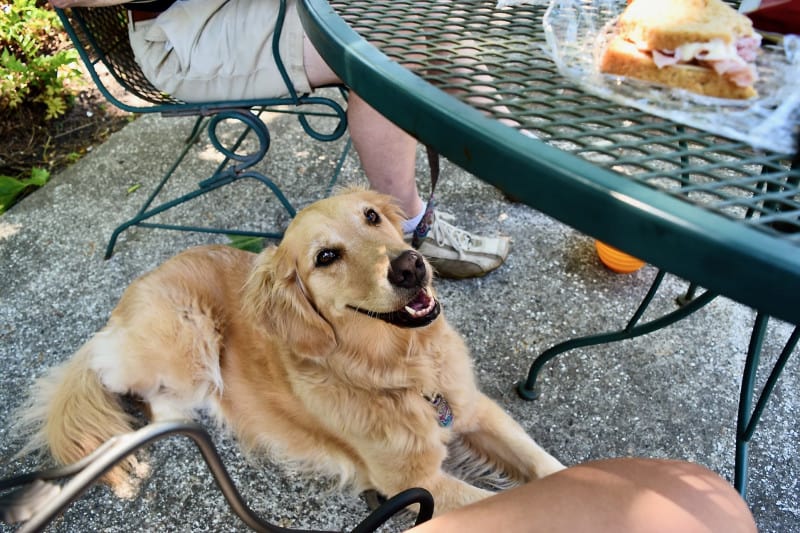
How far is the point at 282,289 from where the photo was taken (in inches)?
69.0

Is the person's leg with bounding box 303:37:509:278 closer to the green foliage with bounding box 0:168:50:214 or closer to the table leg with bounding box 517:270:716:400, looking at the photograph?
the table leg with bounding box 517:270:716:400

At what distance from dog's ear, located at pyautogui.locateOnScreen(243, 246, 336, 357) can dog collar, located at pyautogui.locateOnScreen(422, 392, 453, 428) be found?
0.38 metres

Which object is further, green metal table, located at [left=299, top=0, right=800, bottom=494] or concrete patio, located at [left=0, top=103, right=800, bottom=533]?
concrete patio, located at [left=0, top=103, right=800, bottom=533]

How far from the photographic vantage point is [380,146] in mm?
2314

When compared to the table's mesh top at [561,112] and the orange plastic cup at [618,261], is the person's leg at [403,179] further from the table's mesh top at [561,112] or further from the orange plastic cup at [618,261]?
the table's mesh top at [561,112]

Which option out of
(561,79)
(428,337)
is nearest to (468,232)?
(428,337)

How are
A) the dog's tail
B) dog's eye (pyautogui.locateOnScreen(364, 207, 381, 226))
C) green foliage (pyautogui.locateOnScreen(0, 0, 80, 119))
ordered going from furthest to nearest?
green foliage (pyautogui.locateOnScreen(0, 0, 80, 119)), the dog's tail, dog's eye (pyautogui.locateOnScreen(364, 207, 381, 226))

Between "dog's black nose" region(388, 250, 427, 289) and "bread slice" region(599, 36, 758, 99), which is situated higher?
"bread slice" region(599, 36, 758, 99)

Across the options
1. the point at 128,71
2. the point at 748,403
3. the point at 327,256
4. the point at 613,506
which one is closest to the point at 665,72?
the point at 613,506

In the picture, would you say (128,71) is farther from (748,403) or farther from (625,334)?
(748,403)

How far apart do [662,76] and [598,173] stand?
1.05ft

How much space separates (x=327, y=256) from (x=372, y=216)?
0.76 ft

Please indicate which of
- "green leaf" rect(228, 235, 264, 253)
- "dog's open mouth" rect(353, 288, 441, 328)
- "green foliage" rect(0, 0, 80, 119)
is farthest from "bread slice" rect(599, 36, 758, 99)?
"green foliage" rect(0, 0, 80, 119)

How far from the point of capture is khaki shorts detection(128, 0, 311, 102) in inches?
84.4
